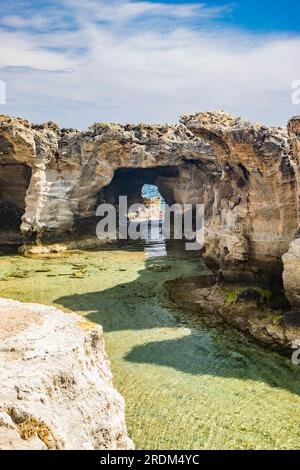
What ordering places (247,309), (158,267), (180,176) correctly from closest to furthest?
(247,309)
(158,267)
(180,176)

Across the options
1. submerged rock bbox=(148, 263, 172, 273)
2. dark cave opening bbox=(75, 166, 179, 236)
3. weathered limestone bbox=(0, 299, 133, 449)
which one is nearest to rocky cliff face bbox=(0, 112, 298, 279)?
dark cave opening bbox=(75, 166, 179, 236)

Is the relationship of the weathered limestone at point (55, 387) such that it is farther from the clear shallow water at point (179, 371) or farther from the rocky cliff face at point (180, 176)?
the rocky cliff face at point (180, 176)

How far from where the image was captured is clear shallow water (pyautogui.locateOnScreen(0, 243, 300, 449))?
433 inches

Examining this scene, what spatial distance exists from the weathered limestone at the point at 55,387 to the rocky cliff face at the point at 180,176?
14.6m

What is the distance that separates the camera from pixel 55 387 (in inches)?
248

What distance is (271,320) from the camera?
707 inches

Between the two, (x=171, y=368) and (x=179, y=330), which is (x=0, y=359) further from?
(x=179, y=330)

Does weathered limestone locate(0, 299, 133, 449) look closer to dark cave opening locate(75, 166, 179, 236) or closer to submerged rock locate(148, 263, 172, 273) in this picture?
submerged rock locate(148, 263, 172, 273)

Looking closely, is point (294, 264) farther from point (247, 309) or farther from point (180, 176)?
point (180, 176)

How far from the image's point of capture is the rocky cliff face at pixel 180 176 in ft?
66.7

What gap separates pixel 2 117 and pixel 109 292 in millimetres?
19787

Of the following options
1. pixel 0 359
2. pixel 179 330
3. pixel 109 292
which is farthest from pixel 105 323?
pixel 0 359

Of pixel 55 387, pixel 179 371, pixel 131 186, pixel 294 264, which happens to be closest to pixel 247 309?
pixel 294 264

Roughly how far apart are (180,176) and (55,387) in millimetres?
38995
